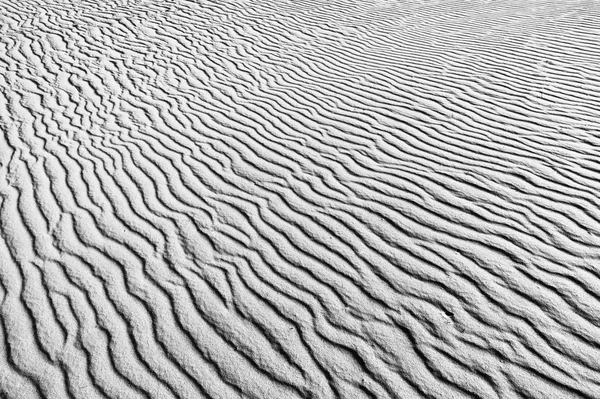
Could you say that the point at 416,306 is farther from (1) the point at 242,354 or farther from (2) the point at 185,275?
(2) the point at 185,275

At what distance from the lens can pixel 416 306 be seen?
3.21 metres

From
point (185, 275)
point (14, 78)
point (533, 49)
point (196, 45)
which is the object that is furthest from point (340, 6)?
point (185, 275)

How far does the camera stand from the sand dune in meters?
2.86

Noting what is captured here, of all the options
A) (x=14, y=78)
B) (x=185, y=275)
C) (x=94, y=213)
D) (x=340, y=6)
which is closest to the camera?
(x=185, y=275)

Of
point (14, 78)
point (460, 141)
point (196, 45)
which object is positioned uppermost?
point (460, 141)

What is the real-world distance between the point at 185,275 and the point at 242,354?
898 mm

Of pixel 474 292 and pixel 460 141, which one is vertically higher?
pixel 460 141

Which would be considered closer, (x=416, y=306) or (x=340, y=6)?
(x=416, y=306)

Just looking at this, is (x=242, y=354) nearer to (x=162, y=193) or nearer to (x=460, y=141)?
(x=162, y=193)

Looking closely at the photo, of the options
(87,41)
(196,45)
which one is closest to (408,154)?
(196,45)

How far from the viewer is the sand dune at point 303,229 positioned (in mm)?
2857

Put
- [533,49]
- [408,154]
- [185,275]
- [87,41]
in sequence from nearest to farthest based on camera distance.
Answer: [185,275] < [408,154] < [533,49] < [87,41]

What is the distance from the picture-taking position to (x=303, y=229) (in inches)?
157

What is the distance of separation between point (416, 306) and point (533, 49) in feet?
22.4
